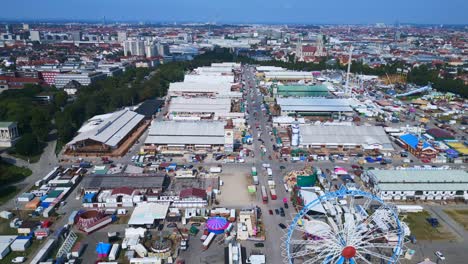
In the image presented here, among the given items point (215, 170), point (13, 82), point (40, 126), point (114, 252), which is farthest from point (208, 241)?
point (13, 82)

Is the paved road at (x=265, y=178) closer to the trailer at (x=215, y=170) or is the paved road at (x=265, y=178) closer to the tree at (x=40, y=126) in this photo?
the trailer at (x=215, y=170)

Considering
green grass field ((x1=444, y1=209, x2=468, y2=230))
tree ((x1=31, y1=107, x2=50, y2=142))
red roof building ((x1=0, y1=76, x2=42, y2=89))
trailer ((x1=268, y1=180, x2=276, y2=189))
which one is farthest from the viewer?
red roof building ((x1=0, y1=76, x2=42, y2=89))

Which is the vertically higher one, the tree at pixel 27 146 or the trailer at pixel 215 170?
the tree at pixel 27 146

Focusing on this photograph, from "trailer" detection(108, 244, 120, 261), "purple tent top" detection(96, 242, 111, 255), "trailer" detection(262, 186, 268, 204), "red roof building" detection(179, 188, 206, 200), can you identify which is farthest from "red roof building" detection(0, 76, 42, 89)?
"trailer" detection(262, 186, 268, 204)

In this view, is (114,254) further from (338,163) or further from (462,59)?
(462,59)

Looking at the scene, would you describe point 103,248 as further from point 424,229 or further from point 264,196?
point 424,229

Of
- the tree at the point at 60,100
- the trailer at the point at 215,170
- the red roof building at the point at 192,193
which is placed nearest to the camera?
the red roof building at the point at 192,193

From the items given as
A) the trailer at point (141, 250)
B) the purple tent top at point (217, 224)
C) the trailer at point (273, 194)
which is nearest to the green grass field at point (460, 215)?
the trailer at point (273, 194)

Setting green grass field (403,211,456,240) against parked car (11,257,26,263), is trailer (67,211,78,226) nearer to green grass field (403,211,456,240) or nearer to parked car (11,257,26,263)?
parked car (11,257,26,263)
